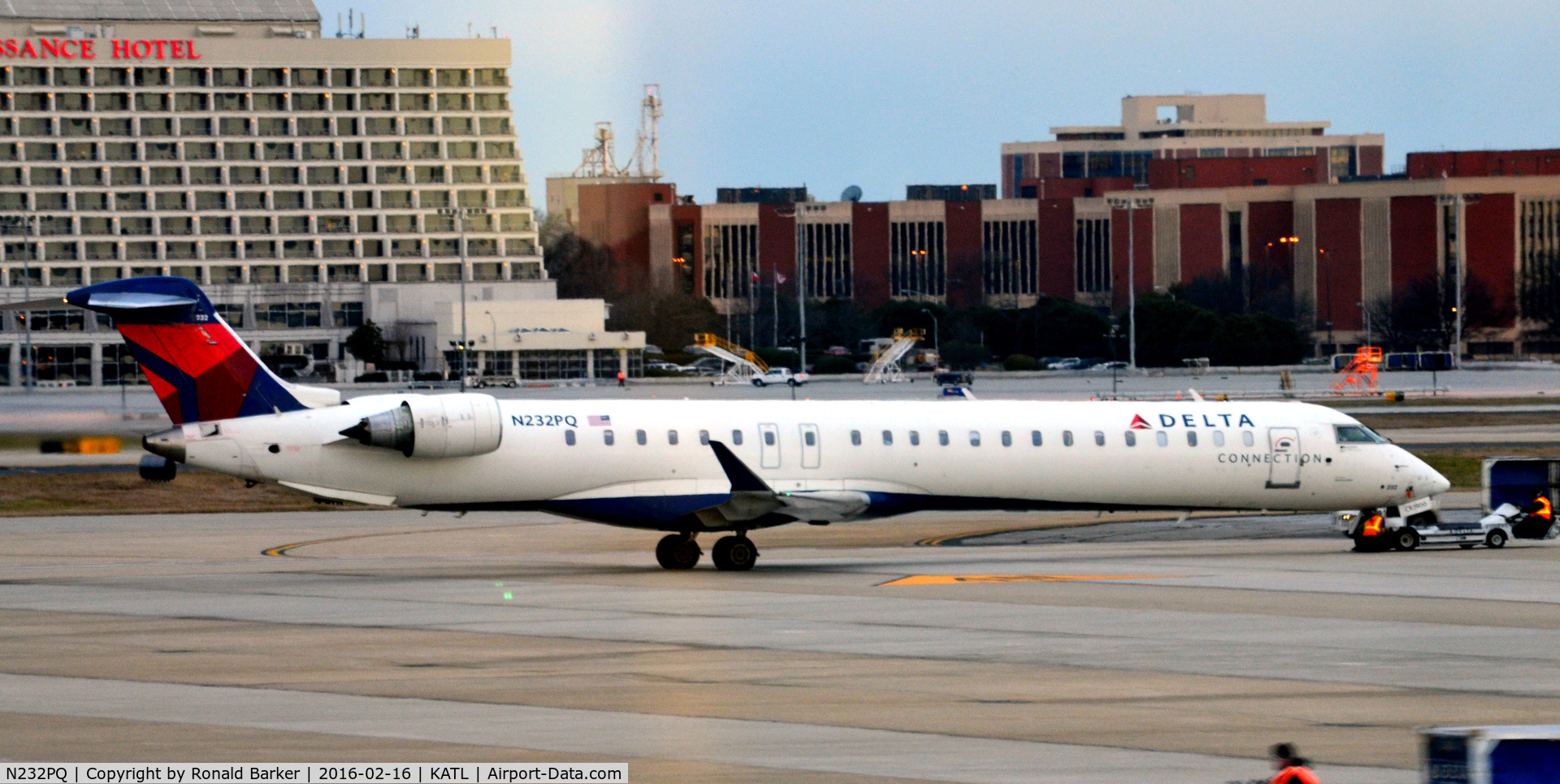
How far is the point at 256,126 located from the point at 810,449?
365 ft

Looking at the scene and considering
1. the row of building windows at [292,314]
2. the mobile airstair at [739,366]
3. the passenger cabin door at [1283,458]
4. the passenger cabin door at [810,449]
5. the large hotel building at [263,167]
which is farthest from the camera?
the large hotel building at [263,167]

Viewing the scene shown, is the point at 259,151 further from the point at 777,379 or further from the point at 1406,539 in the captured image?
the point at 1406,539

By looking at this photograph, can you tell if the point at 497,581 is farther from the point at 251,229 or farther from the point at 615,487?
the point at 251,229

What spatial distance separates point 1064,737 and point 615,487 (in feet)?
44.2

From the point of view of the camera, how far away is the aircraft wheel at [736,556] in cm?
2742

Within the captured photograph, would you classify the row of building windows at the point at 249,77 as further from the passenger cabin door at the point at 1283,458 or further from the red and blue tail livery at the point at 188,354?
the passenger cabin door at the point at 1283,458

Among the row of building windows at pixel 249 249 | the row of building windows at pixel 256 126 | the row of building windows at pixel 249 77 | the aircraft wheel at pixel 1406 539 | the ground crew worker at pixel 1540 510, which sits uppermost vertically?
the row of building windows at pixel 249 77

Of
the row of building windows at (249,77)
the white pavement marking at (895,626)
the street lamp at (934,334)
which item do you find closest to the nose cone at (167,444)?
the white pavement marking at (895,626)

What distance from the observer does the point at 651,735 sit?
14.6 m

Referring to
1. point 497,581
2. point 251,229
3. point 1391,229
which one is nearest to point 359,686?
point 497,581

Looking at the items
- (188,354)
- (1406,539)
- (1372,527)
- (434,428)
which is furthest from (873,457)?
(188,354)

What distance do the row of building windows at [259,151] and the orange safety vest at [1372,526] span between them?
110 meters

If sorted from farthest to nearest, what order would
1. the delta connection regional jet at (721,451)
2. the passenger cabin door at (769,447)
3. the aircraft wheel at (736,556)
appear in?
the passenger cabin door at (769,447) < the aircraft wheel at (736,556) < the delta connection regional jet at (721,451)

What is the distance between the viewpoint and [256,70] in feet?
429
